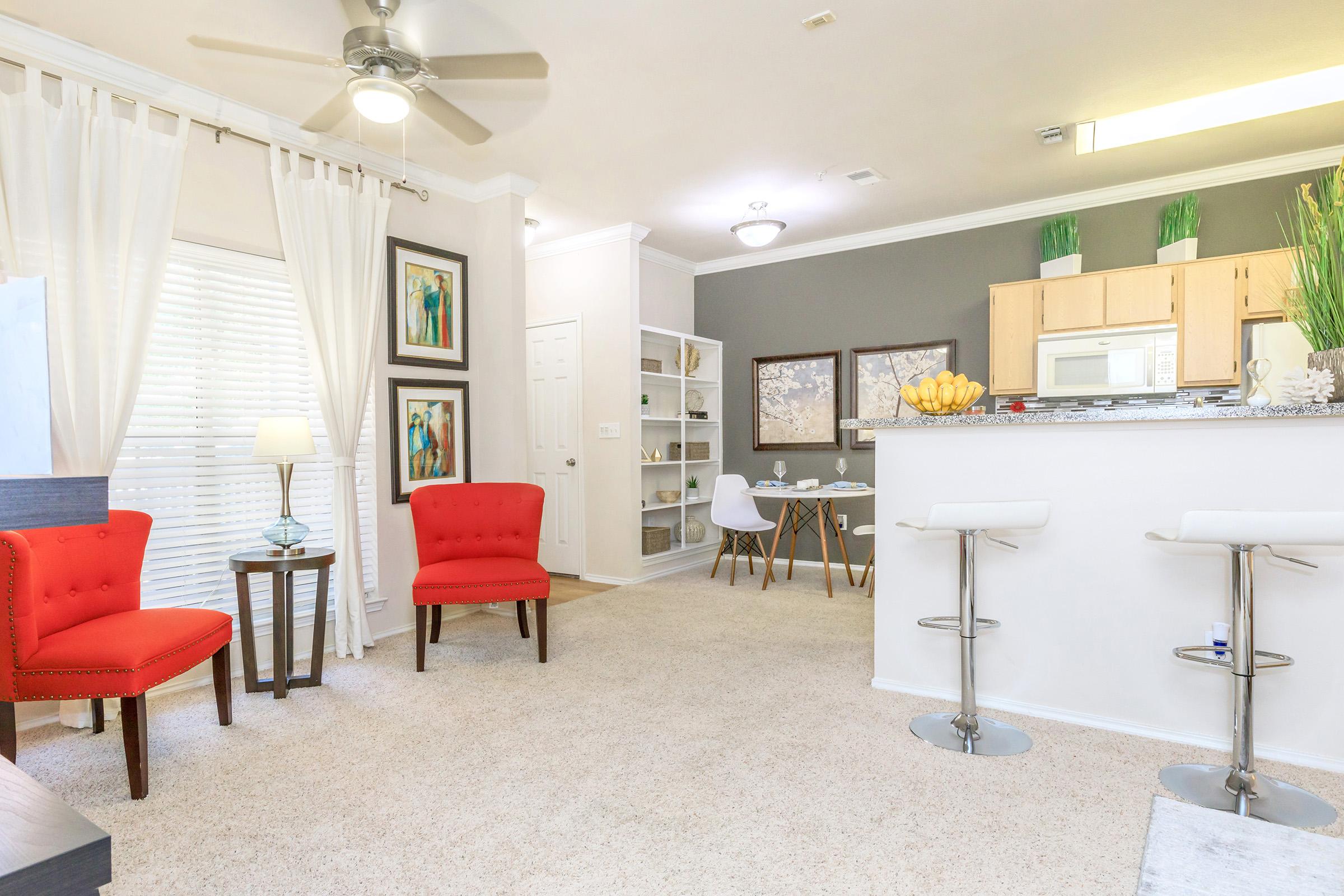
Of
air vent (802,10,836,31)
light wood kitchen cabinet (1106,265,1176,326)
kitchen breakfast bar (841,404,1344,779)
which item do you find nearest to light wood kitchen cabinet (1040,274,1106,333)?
light wood kitchen cabinet (1106,265,1176,326)

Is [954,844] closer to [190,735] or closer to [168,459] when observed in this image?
[190,735]

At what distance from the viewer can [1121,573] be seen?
266 cm

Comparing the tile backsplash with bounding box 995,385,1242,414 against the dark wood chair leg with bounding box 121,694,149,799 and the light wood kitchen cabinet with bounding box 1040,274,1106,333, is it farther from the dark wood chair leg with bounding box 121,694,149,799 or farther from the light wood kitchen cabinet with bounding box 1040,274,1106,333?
the dark wood chair leg with bounding box 121,694,149,799

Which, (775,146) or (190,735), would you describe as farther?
(775,146)

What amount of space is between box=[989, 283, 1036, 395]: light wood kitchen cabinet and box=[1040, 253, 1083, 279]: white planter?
166 mm

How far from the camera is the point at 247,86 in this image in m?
3.19

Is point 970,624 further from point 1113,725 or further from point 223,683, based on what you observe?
point 223,683

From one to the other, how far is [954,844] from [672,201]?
4.12 m

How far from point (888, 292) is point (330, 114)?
421 centimetres

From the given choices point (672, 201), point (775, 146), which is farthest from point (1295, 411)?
point (672, 201)

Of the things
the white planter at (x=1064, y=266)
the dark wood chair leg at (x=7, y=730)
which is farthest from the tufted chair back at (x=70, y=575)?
the white planter at (x=1064, y=266)

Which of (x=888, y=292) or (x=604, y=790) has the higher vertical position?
(x=888, y=292)

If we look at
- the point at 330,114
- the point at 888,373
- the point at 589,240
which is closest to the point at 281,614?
the point at 330,114

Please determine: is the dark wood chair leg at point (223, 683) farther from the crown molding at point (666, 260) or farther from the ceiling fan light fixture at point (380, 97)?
the crown molding at point (666, 260)
